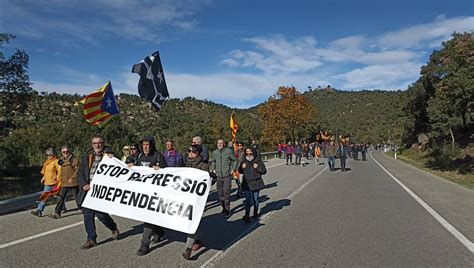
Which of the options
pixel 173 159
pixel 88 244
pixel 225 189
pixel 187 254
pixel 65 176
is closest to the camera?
pixel 187 254

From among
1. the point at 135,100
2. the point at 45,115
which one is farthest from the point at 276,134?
the point at 135,100

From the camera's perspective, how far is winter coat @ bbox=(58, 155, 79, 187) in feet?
27.8

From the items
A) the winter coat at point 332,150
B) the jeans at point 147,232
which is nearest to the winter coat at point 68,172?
the jeans at point 147,232

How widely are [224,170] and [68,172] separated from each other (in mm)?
3395

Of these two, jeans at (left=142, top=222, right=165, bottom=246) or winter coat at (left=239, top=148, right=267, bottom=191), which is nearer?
jeans at (left=142, top=222, right=165, bottom=246)

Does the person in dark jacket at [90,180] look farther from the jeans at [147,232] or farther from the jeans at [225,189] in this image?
the jeans at [225,189]

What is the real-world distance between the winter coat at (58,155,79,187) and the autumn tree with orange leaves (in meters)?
44.2

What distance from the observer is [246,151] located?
28.9 feet

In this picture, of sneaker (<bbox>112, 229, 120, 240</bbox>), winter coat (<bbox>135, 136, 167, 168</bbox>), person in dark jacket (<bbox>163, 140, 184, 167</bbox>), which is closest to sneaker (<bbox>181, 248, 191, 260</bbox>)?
winter coat (<bbox>135, 136, 167, 168</bbox>)

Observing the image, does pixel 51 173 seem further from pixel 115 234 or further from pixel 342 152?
pixel 342 152

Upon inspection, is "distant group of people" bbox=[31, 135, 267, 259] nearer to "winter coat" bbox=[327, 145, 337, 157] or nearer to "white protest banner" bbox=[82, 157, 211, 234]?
"white protest banner" bbox=[82, 157, 211, 234]

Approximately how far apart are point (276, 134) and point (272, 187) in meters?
38.7

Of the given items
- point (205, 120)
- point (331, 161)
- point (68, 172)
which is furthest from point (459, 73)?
point (205, 120)

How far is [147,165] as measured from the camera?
21.5 ft
